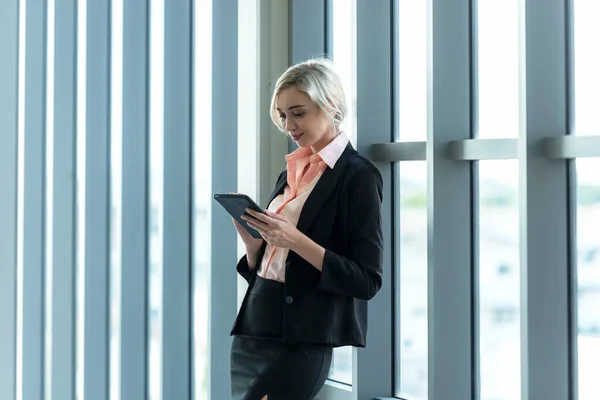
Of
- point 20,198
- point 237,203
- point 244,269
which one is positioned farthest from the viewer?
point 20,198

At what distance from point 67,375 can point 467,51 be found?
232 centimetres

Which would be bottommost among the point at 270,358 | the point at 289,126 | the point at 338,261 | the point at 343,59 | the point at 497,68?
the point at 270,358

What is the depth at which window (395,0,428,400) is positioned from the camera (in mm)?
2627

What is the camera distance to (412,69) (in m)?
2.67

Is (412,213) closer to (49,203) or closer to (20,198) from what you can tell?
(49,203)

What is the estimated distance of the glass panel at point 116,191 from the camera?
11.0 ft

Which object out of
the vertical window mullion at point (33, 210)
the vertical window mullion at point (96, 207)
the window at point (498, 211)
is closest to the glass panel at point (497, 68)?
the window at point (498, 211)

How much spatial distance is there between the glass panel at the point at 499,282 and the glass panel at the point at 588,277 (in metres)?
0.22

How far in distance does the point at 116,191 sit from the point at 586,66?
2150 mm

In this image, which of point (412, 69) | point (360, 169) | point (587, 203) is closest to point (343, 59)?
point (412, 69)

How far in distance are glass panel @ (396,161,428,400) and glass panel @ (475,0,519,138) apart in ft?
1.01

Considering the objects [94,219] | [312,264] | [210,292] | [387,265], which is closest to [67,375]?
[94,219]

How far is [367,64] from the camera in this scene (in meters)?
2.64

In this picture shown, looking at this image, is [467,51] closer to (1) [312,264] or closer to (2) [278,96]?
(2) [278,96]
